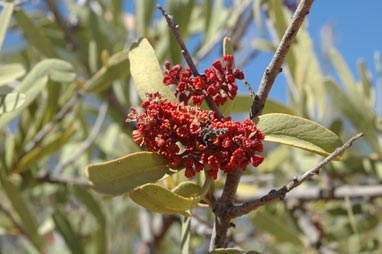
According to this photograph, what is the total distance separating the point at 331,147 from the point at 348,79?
0.68 m

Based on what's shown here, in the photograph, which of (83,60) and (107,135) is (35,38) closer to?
(83,60)

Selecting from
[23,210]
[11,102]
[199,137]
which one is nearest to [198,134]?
[199,137]

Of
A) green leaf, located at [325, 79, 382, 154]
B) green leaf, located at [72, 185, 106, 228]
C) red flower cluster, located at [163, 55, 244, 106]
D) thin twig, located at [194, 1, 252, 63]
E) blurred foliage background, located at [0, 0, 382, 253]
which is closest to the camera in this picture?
red flower cluster, located at [163, 55, 244, 106]

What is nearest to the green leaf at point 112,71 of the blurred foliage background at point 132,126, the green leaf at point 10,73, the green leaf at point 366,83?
the blurred foliage background at point 132,126

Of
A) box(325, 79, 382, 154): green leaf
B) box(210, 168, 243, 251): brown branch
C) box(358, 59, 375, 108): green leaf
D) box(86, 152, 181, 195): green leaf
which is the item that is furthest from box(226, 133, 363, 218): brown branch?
box(358, 59, 375, 108): green leaf

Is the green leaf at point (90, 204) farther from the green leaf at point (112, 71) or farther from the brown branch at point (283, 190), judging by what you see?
the brown branch at point (283, 190)

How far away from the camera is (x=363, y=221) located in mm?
1525

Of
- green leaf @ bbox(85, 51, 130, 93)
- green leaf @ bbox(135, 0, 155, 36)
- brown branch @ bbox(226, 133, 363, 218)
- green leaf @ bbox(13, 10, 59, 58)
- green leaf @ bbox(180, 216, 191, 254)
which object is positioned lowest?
green leaf @ bbox(180, 216, 191, 254)

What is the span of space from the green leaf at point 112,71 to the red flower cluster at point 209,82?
12.3 inches

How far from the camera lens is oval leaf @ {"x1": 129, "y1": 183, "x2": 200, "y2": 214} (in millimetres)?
579

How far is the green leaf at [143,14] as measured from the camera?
1463mm

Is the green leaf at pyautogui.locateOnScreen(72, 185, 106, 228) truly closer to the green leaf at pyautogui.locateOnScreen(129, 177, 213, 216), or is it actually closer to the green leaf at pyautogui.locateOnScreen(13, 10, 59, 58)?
the green leaf at pyautogui.locateOnScreen(13, 10, 59, 58)

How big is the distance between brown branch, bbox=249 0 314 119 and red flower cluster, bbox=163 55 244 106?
48mm

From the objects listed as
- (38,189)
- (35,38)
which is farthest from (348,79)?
(38,189)
